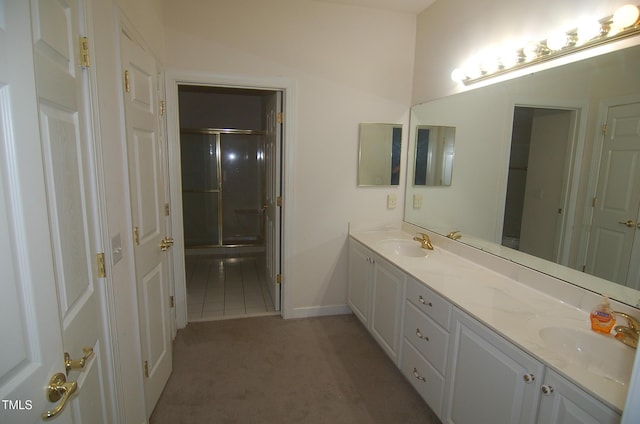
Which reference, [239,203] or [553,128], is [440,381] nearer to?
[553,128]

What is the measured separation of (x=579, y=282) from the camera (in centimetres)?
158

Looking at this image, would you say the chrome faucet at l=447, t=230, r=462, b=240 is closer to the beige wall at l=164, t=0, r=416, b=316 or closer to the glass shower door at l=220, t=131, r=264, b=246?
the beige wall at l=164, t=0, r=416, b=316

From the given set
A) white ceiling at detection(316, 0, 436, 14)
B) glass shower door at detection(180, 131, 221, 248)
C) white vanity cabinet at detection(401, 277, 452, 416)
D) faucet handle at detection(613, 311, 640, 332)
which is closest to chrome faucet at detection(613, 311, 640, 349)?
faucet handle at detection(613, 311, 640, 332)

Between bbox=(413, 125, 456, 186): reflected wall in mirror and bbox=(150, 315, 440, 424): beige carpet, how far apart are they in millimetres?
1423

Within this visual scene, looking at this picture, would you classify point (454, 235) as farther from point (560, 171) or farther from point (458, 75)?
point (458, 75)

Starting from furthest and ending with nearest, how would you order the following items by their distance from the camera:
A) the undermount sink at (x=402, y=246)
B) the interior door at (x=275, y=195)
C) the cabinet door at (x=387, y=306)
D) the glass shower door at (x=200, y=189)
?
the glass shower door at (x=200, y=189) < the interior door at (x=275, y=195) < the undermount sink at (x=402, y=246) < the cabinet door at (x=387, y=306)

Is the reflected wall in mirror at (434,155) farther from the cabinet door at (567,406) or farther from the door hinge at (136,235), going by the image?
the door hinge at (136,235)

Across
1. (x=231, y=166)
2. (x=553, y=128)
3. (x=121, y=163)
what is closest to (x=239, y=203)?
(x=231, y=166)

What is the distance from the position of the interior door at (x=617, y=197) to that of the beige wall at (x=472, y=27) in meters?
0.50

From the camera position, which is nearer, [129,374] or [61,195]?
[61,195]

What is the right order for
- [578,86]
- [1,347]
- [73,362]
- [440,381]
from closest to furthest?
1. [1,347]
2. [73,362]
3. [578,86]
4. [440,381]

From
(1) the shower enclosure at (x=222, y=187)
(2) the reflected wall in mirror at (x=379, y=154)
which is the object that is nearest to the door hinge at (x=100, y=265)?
(2) the reflected wall in mirror at (x=379, y=154)

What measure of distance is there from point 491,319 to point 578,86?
3.92 ft

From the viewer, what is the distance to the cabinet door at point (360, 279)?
2.68m
